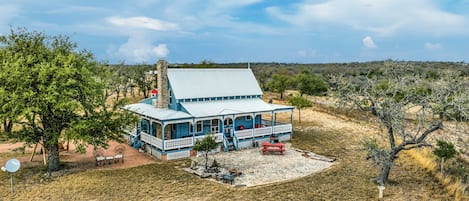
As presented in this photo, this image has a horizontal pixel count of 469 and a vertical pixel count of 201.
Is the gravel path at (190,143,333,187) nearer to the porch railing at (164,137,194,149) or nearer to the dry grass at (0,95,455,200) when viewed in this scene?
the dry grass at (0,95,455,200)

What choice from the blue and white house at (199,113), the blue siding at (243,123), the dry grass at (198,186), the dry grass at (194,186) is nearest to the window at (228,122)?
the blue and white house at (199,113)

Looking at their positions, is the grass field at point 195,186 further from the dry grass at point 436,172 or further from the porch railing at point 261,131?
the porch railing at point 261,131

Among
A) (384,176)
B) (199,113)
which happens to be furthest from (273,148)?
(384,176)

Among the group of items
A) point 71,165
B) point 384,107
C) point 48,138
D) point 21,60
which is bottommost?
point 71,165

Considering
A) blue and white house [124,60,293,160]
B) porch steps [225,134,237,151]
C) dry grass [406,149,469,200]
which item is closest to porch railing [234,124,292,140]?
blue and white house [124,60,293,160]

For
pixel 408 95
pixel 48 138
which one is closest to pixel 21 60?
pixel 48 138

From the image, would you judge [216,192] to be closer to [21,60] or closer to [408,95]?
[408,95]
